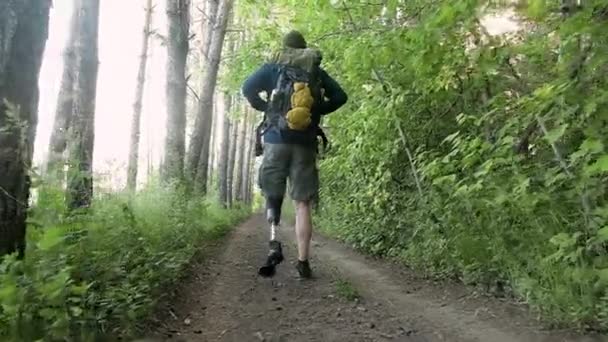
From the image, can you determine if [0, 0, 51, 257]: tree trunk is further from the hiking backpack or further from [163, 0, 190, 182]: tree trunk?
[163, 0, 190, 182]: tree trunk

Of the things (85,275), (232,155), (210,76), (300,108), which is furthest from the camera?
(232,155)

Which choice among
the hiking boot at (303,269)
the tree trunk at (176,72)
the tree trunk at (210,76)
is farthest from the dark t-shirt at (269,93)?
the tree trunk at (210,76)

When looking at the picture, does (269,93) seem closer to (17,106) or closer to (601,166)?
(17,106)

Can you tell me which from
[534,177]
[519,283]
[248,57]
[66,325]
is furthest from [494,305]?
[248,57]

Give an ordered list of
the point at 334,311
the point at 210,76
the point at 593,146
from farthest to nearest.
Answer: the point at 210,76, the point at 334,311, the point at 593,146

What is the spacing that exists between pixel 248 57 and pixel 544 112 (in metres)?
10.5

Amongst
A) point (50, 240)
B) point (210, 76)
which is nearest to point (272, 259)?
point (50, 240)

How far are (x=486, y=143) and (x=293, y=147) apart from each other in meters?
1.76

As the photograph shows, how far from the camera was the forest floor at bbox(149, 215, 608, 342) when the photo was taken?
411 cm

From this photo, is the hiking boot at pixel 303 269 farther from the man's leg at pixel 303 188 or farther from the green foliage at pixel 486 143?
the green foliage at pixel 486 143

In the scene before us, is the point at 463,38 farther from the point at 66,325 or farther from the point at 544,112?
the point at 66,325

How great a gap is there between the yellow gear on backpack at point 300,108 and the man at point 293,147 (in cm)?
5

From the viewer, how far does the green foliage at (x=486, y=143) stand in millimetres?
4184

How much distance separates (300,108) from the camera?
5.61 meters
